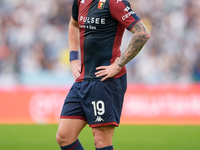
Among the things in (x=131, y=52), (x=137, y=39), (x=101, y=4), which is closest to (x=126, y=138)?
(x=131, y=52)

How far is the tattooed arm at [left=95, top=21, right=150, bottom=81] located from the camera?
300 centimetres

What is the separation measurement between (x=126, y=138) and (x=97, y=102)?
157 inches

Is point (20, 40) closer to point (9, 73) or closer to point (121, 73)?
point (9, 73)

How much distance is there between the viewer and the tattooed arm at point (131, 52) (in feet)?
9.84

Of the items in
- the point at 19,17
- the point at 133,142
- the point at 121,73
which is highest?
the point at 19,17

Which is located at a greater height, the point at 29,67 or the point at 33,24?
the point at 33,24

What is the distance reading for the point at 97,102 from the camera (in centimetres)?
313

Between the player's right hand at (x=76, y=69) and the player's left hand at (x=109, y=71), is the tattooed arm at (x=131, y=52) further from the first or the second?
the player's right hand at (x=76, y=69)

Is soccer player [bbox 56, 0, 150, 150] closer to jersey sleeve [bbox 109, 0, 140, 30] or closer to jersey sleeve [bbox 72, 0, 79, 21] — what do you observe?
jersey sleeve [bbox 109, 0, 140, 30]

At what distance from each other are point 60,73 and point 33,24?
218cm

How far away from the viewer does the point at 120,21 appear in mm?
3020

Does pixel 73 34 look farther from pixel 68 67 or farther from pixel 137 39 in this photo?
pixel 68 67

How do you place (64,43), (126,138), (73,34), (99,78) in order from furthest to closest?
(64,43), (126,138), (73,34), (99,78)

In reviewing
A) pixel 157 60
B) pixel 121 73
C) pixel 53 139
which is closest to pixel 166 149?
pixel 53 139
